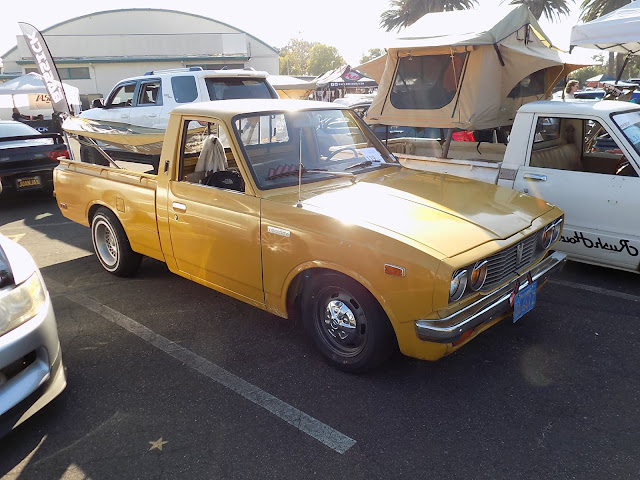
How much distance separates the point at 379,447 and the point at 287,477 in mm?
531

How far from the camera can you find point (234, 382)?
10.8 feet

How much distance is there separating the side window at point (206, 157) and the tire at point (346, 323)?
1.29 m

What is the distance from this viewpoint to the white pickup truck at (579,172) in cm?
445

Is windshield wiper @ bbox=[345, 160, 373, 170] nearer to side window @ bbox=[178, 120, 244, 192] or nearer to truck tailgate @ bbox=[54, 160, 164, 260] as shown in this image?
side window @ bbox=[178, 120, 244, 192]

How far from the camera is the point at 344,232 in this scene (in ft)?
9.81

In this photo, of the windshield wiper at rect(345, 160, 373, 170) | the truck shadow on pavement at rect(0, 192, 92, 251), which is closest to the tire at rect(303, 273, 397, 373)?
the windshield wiper at rect(345, 160, 373, 170)

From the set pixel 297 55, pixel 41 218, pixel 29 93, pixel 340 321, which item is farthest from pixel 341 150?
pixel 297 55

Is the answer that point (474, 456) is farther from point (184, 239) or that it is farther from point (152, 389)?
point (184, 239)

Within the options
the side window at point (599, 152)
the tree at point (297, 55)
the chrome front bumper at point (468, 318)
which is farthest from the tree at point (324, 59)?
the chrome front bumper at point (468, 318)

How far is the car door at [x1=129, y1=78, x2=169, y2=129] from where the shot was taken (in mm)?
9430

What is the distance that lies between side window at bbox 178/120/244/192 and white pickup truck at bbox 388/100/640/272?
251 centimetres

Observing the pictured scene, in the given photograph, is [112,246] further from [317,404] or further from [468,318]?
[468,318]

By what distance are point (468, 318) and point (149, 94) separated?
8.80 meters

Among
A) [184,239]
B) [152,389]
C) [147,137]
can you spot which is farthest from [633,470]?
[147,137]
